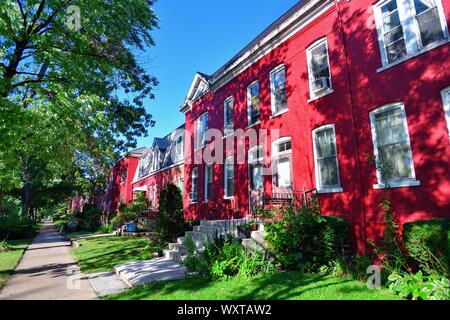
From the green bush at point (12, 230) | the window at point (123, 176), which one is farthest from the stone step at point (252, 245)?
the window at point (123, 176)

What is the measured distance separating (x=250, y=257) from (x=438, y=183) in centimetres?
495

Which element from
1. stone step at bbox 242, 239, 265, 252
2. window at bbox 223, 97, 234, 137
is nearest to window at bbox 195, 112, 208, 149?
window at bbox 223, 97, 234, 137

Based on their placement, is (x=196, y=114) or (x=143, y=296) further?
(x=196, y=114)

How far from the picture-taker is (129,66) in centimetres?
1148

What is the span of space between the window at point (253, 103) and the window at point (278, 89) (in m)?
1.07

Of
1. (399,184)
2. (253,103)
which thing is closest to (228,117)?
(253,103)

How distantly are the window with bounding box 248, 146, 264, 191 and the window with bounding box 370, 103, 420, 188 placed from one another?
5.00 m

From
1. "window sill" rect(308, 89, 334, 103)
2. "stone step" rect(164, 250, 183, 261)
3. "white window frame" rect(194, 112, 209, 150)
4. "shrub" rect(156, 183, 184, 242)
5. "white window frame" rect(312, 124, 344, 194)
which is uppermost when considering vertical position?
"white window frame" rect(194, 112, 209, 150)

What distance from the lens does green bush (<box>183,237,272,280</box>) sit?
690cm

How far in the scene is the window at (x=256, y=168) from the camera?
40.2 feet

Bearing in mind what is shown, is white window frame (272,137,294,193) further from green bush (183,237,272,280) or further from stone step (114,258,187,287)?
stone step (114,258,187,287)

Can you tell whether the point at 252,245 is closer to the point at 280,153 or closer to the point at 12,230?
the point at 280,153
